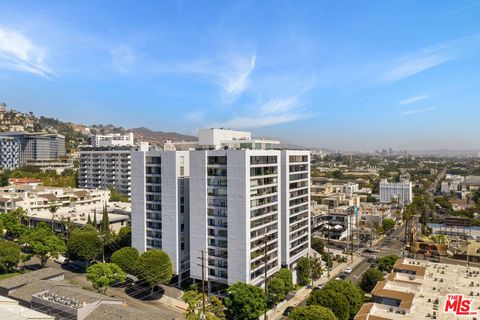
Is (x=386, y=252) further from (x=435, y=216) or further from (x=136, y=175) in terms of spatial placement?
(x=136, y=175)

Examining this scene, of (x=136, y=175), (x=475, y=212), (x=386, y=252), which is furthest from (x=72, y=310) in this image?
(x=475, y=212)

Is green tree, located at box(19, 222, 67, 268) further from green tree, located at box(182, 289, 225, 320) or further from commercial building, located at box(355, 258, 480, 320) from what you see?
commercial building, located at box(355, 258, 480, 320)

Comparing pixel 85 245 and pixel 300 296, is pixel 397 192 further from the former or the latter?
pixel 85 245

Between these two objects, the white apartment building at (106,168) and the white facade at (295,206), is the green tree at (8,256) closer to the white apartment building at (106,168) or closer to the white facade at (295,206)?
the white facade at (295,206)

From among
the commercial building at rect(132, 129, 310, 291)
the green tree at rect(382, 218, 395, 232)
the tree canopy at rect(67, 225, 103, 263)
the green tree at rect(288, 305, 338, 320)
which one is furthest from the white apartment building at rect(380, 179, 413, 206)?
the green tree at rect(288, 305, 338, 320)

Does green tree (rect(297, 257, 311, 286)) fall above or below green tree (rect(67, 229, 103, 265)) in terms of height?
below
